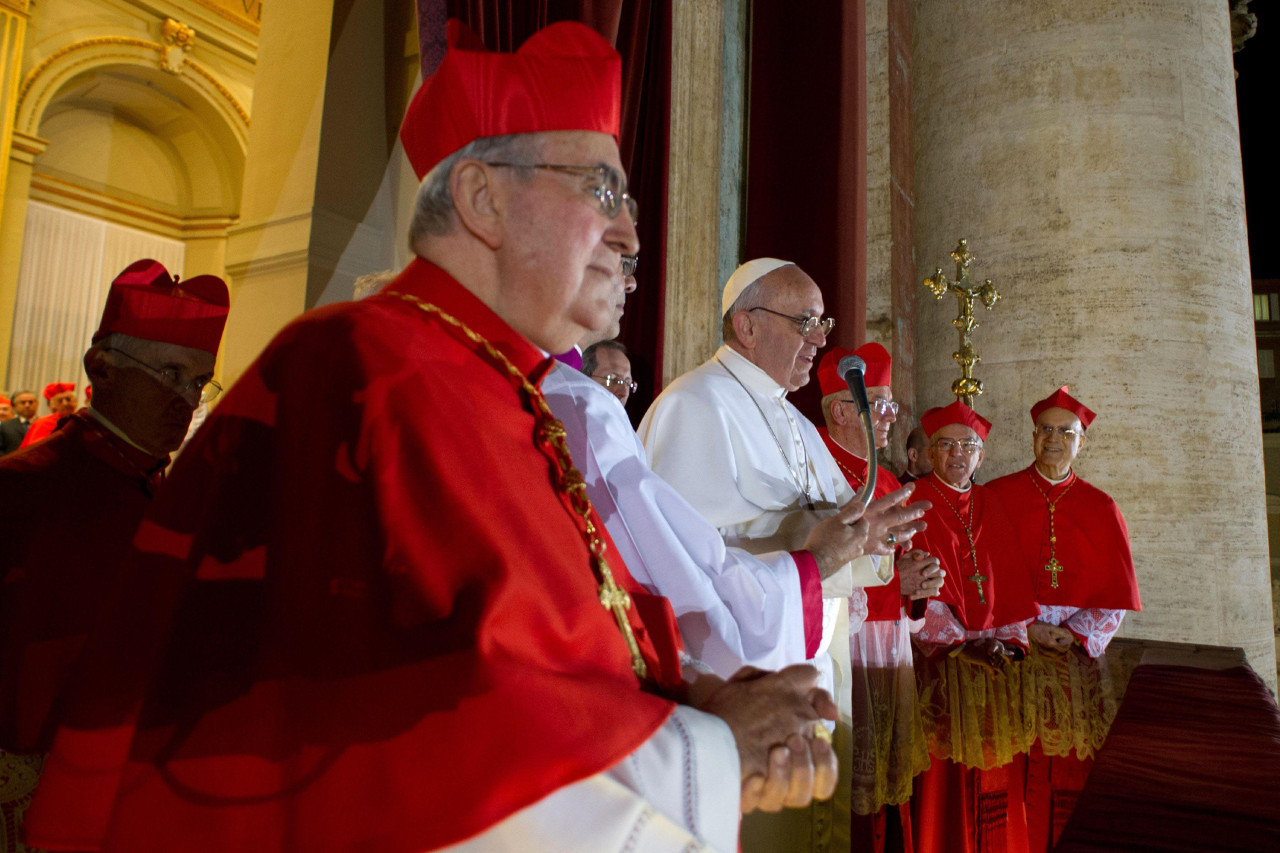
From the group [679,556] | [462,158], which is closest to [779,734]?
[679,556]

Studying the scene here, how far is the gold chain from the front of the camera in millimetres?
1063

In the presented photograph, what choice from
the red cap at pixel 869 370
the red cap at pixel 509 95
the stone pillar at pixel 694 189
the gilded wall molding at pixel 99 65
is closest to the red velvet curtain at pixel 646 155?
the stone pillar at pixel 694 189

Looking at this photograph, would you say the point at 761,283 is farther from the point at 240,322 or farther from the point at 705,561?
the point at 240,322

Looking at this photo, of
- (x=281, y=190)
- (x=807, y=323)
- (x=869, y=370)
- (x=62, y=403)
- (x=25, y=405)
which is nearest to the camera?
(x=807, y=323)

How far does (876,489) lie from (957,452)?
72 centimetres

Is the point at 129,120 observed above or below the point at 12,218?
above

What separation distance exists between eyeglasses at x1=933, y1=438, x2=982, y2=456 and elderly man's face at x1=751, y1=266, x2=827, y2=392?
183cm

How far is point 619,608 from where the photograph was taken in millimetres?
1067

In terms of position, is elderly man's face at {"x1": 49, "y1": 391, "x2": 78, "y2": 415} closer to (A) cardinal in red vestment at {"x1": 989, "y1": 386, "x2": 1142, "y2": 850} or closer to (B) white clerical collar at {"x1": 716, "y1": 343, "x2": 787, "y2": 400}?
(B) white clerical collar at {"x1": 716, "y1": 343, "x2": 787, "y2": 400}

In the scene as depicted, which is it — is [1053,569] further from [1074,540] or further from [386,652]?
[386,652]

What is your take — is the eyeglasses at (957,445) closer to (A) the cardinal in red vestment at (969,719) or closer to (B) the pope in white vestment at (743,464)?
(A) the cardinal in red vestment at (969,719)

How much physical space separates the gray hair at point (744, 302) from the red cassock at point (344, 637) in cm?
213

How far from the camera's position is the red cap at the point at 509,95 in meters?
1.25

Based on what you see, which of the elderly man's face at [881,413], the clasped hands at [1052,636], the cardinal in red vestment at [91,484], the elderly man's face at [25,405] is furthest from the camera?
the elderly man's face at [25,405]
